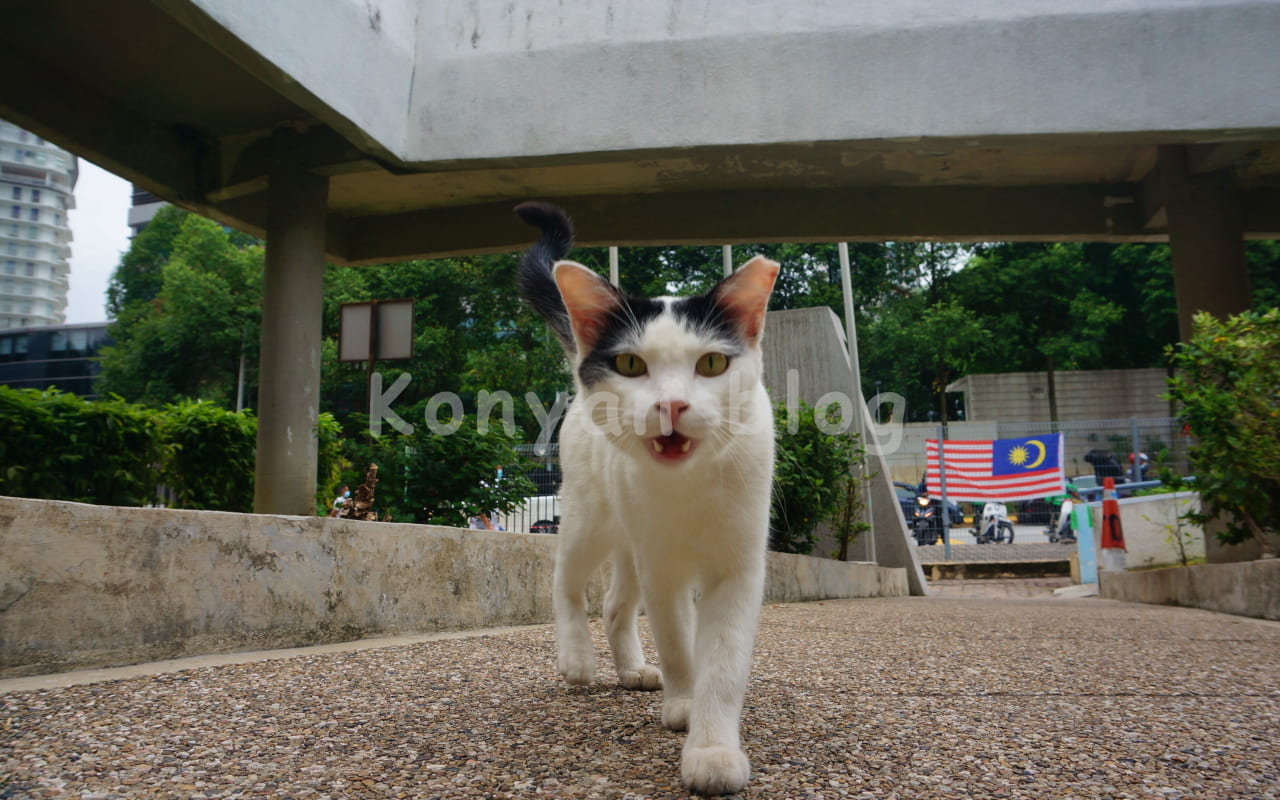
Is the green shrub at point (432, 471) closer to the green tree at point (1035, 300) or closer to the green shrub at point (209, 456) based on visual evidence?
the green shrub at point (209, 456)

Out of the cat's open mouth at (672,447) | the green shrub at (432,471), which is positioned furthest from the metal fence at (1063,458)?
the cat's open mouth at (672,447)

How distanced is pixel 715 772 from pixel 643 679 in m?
1.13

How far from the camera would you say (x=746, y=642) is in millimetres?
1834

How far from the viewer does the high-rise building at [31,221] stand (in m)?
10.9

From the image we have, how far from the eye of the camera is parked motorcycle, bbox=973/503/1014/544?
51.1 ft

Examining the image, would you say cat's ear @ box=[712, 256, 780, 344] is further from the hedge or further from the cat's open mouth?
the hedge

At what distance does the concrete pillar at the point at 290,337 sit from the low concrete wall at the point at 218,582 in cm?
237

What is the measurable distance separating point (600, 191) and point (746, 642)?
6533 mm

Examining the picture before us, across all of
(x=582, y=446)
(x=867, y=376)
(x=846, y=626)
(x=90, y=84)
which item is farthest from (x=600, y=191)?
(x=867, y=376)

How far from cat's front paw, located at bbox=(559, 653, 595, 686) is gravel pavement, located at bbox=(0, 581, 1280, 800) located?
0.04 m

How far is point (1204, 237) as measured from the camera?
7.07 metres

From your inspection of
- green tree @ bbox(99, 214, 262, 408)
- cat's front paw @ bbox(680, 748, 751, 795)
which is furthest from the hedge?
green tree @ bbox(99, 214, 262, 408)

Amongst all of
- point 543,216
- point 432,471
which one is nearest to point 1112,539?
point 432,471

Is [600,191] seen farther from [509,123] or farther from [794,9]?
[794,9]
